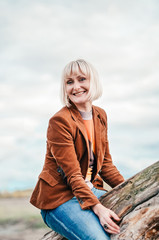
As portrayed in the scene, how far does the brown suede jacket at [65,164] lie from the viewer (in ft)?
9.32

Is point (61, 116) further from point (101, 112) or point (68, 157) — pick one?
point (101, 112)

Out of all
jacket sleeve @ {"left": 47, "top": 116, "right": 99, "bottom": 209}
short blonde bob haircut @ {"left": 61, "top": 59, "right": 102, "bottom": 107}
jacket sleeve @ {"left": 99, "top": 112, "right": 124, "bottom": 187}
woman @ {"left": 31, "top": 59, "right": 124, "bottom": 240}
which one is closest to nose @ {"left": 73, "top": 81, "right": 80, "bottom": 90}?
woman @ {"left": 31, "top": 59, "right": 124, "bottom": 240}

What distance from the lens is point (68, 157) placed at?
2920 mm

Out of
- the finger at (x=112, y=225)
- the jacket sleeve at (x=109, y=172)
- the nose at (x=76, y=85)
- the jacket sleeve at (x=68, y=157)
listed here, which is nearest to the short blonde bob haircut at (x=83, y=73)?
the nose at (x=76, y=85)

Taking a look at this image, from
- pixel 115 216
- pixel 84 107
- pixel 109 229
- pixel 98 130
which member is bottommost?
pixel 109 229

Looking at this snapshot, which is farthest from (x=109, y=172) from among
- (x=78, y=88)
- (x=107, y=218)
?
(x=78, y=88)

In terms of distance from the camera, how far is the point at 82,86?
3.22 meters

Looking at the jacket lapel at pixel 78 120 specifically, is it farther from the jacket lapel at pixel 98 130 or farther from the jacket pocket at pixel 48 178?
the jacket pocket at pixel 48 178

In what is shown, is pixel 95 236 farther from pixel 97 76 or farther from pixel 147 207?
pixel 97 76

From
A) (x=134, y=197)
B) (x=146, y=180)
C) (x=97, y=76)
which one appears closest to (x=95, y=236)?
(x=134, y=197)

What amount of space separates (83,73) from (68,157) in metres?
0.90

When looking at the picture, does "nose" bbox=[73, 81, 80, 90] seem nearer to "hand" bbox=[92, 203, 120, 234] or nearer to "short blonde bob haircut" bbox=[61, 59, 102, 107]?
"short blonde bob haircut" bbox=[61, 59, 102, 107]

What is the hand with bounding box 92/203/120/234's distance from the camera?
271 cm

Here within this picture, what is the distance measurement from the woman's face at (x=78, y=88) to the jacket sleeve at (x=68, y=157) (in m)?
0.34
